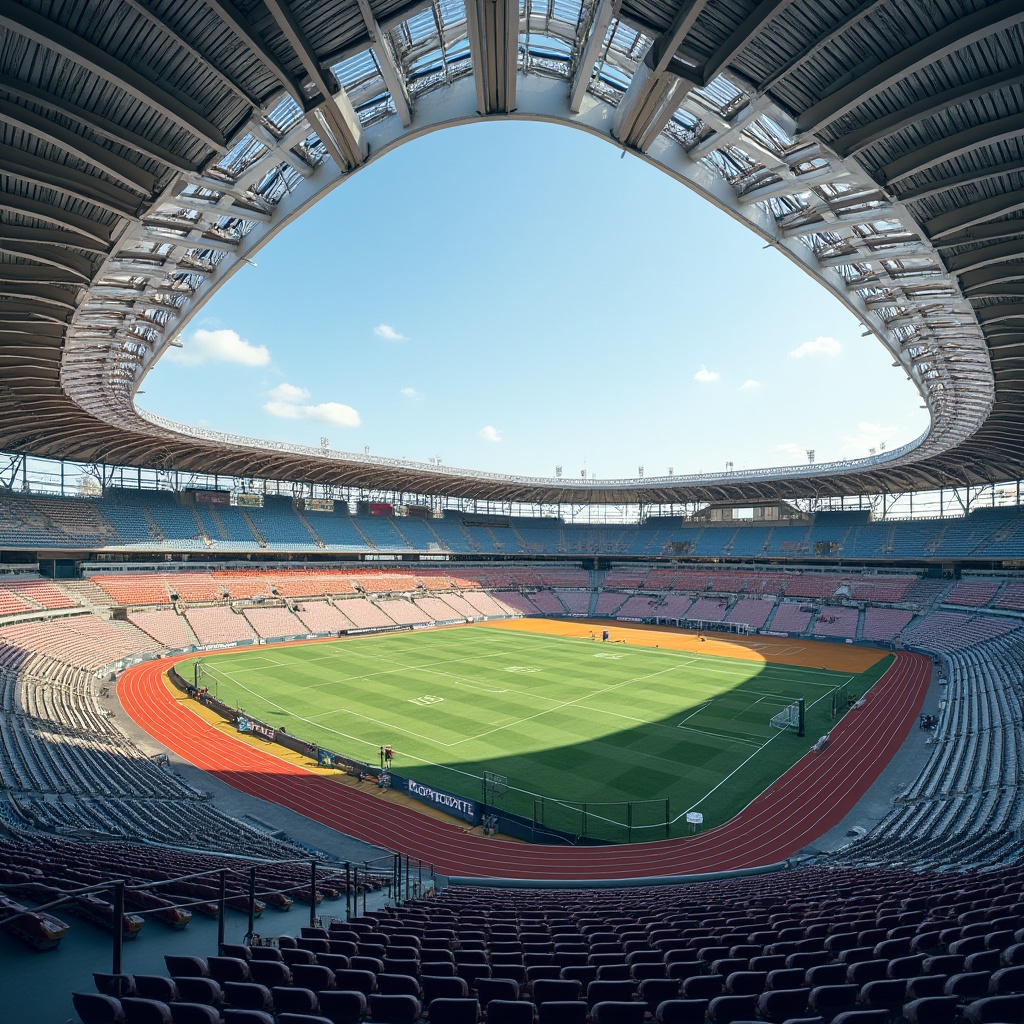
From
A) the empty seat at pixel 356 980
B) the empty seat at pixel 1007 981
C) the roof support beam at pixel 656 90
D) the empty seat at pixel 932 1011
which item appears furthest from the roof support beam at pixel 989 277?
the empty seat at pixel 356 980

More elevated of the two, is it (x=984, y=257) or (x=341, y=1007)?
(x=984, y=257)

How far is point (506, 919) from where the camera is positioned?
9.45m

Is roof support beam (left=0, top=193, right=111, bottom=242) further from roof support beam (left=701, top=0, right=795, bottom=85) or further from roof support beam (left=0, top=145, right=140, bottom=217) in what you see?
roof support beam (left=701, top=0, right=795, bottom=85)

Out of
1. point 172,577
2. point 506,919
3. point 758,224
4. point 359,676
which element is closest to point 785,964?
point 506,919

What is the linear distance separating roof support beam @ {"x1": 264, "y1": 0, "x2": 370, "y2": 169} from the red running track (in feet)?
63.4

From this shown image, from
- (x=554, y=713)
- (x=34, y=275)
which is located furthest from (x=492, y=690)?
(x=34, y=275)

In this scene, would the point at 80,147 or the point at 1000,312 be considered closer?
the point at 80,147

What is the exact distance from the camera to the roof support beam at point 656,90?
329 inches

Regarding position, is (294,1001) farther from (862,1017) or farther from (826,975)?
(826,975)

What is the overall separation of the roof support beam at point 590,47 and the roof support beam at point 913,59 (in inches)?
147

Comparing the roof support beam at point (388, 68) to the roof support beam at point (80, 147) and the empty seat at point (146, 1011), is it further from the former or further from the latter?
the empty seat at point (146, 1011)

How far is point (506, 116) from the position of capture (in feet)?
→ 40.4

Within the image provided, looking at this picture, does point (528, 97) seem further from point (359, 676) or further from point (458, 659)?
point (458, 659)

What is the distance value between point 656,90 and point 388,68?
15.7 ft
